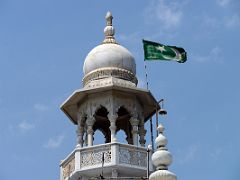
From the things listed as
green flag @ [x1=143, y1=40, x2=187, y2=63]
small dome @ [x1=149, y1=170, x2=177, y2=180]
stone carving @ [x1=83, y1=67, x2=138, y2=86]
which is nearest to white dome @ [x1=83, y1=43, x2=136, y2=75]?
stone carving @ [x1=83, y1=67, x2=138, y2=86]

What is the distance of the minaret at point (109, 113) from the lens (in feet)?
81.7

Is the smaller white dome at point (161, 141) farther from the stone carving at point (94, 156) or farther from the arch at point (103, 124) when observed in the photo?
the arch at point (103, 124)

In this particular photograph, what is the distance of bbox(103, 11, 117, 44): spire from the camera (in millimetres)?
28047

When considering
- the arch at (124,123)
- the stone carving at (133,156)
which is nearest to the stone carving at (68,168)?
the stone carving at (133,156)

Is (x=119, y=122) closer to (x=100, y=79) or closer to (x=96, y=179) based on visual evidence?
(x=100, y=79)

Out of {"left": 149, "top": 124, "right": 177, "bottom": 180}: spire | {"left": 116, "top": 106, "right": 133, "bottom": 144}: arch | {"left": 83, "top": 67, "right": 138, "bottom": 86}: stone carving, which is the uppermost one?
{"left": 83, "top": 67, "right": 138, "bottom": 86}: stone carving

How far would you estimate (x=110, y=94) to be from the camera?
26.3m

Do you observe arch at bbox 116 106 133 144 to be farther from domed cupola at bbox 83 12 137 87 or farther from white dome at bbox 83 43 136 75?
white dome at bbox 83 43 136 75

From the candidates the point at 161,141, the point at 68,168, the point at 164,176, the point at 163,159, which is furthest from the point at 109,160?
the point at 164,176

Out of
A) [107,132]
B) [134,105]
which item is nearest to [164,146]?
[134,105]

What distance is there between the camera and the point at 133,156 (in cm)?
2520

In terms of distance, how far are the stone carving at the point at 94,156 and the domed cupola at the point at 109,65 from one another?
223 cm

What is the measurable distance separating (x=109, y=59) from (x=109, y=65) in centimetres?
20

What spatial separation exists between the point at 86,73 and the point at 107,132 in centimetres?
230
